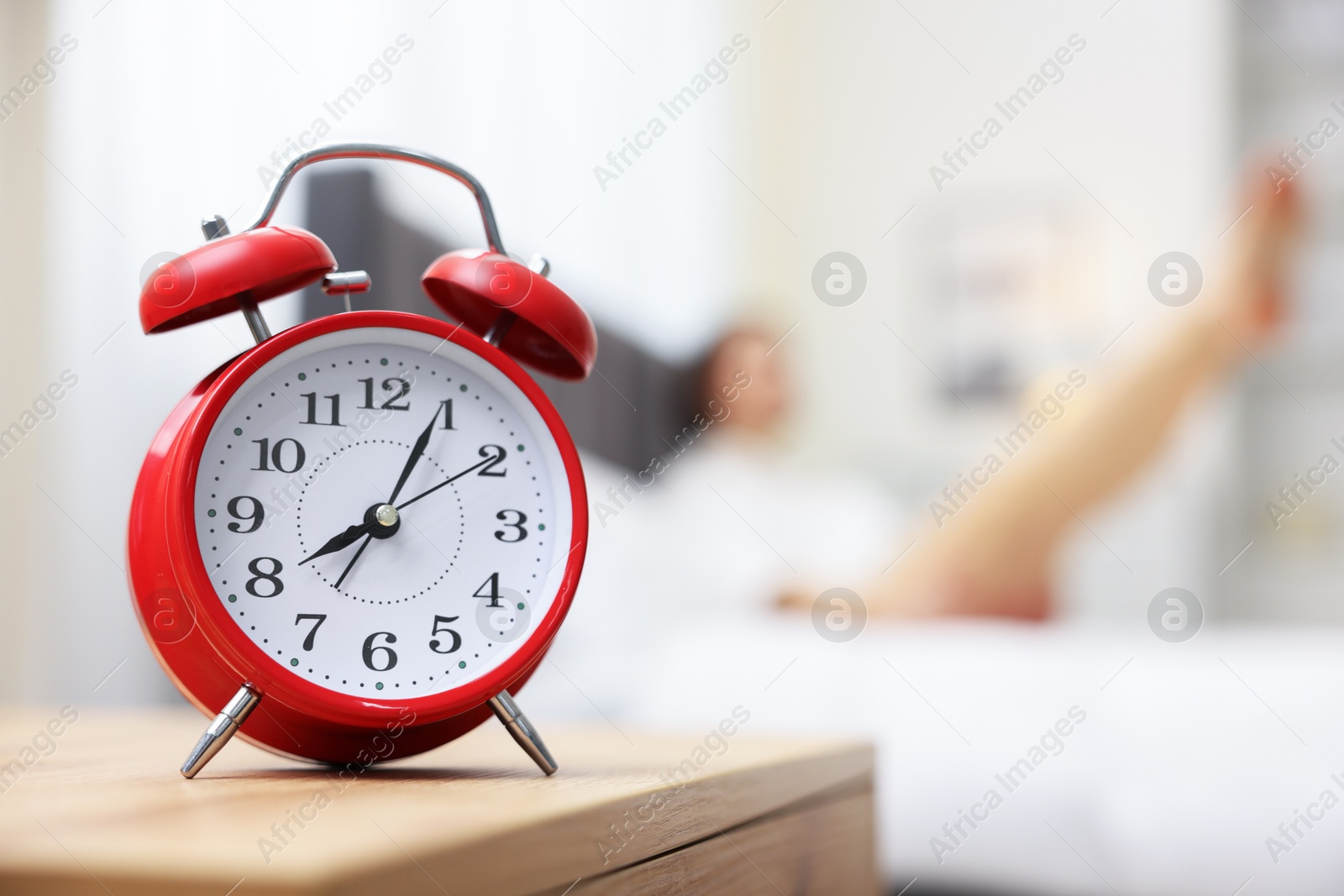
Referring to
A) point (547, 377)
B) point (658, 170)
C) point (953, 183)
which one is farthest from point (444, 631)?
point (953, 183)

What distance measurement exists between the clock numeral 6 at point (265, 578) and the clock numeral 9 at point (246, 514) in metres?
0.02

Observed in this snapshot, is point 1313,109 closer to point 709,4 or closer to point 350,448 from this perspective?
point 709,4

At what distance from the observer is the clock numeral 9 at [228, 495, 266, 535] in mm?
558

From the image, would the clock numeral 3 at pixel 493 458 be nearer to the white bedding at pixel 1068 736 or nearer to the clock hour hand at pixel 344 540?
the clock hour hand at pixel 344 540

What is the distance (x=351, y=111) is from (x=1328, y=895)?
4.97 feet

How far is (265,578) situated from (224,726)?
74 mm

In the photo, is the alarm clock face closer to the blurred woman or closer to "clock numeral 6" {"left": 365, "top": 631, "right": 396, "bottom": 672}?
"clock numeral 6" {"left": 365, "top": 631, "right": 396, "bottom": 672}

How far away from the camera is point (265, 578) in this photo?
56cm

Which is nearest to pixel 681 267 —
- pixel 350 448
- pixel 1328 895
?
pixel 1328 895

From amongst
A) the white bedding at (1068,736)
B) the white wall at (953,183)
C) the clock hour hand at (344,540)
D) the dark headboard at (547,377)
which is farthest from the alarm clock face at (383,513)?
the white wall at (953,183)

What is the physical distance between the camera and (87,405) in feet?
4.77

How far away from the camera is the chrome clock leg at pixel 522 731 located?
0.59m

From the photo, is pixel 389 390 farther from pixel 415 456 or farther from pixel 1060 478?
pixel 1060 478

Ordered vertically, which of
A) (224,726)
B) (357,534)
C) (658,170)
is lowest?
(224,726)
